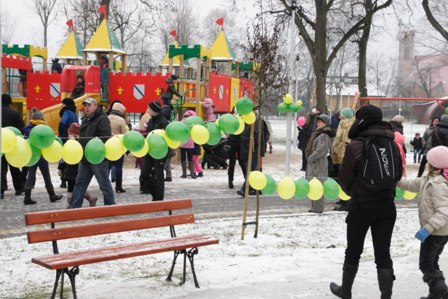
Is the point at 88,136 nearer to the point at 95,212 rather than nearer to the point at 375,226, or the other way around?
the point at 95,212

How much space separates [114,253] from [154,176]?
566 centimetres

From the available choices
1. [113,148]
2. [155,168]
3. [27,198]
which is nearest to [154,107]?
[155,168]

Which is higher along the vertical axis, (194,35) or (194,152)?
(194,35)

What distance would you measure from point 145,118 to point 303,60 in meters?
50.9

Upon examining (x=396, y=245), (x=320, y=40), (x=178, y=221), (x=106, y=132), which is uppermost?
(x=320, y=40)

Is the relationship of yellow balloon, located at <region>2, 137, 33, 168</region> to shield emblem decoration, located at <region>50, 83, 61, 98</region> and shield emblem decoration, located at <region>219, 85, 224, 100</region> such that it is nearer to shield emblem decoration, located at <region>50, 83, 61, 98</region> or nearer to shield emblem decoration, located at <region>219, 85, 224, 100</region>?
shield emblem decoration, located at <region>50, 83, 61, 98</region>

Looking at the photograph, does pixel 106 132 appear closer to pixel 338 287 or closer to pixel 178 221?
pixel 178 221

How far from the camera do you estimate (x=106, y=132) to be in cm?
1073

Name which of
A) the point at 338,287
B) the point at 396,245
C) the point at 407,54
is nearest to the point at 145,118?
the point at 396,245

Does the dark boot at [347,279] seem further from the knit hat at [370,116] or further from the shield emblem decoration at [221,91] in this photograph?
the shield emblem decoration at [221,91]

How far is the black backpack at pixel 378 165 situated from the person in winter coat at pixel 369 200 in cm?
1

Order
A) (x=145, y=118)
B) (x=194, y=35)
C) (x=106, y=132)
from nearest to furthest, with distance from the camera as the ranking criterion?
(x=106, y=132) < (x=145, y=118) < (x=194, y=35)

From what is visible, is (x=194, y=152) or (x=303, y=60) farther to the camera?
(x=303, y=60)

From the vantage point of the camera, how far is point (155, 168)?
38.2 feet
